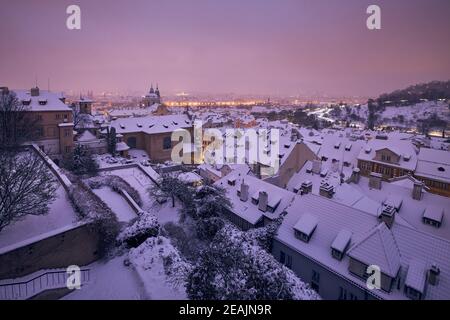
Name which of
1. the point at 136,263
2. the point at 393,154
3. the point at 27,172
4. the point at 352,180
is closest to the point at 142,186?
the point at 27,172

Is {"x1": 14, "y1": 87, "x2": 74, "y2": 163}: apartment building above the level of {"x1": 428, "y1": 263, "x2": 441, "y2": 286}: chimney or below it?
above

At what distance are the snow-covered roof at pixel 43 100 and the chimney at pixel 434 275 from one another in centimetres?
3573

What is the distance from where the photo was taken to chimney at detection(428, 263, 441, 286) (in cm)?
1004

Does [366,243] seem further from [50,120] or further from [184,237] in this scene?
[50,120]

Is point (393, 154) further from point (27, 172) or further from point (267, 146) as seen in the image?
point (27, 172)

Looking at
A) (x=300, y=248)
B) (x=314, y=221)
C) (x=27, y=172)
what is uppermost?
(x=27, y=172)

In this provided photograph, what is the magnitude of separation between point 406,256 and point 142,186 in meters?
18.9

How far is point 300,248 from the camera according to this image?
45.1 ft

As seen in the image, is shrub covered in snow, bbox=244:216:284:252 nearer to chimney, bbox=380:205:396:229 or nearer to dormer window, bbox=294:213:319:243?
dormer window, bbox=294:213:319:243

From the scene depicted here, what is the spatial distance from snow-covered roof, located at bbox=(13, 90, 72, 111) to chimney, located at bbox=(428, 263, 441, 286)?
35731 mm

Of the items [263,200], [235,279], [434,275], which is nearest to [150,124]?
[263,200]

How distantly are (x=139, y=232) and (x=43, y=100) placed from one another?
27.1 m

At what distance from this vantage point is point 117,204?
17.4m

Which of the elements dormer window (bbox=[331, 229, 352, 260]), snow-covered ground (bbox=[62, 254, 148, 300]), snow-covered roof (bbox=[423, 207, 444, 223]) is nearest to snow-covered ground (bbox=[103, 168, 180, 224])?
snow-covered ground (bbox=[62, 254, 148, 300])
